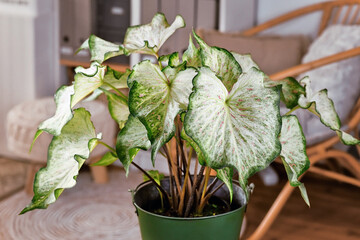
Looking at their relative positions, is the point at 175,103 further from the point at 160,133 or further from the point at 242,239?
the point at 242,239

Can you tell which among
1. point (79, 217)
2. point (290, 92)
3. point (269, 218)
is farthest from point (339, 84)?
point (79, 217)

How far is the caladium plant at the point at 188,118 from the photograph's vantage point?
1.82 feet

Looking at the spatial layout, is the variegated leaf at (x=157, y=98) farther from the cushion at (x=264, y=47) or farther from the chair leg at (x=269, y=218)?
the cushion at (x=264, y=47)

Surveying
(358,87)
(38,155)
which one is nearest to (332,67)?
(358,87)

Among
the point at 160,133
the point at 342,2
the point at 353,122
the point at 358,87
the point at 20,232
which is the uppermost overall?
the point at 342,2

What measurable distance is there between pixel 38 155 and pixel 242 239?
35.2 inches

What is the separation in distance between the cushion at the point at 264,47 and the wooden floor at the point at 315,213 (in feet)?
1.84

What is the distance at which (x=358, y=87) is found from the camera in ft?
5.78

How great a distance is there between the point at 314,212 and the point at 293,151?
50.0 inches

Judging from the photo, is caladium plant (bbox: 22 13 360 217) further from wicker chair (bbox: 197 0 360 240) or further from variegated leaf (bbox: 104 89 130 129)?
wicker chair (bbox: 197 0 360 240)

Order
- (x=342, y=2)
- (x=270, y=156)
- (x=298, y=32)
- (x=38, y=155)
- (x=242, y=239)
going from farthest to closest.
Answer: (x=298, y=32)
(x=342, y=2)
(x=38, y=155)
(x=242, y=239)
(x=270, y=156)

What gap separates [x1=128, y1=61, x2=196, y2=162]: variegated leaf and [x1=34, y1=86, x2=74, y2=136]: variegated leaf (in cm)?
10

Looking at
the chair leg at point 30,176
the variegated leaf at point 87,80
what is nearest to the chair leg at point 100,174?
the chair leg at point 30,176

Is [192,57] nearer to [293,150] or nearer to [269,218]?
[293,150]
